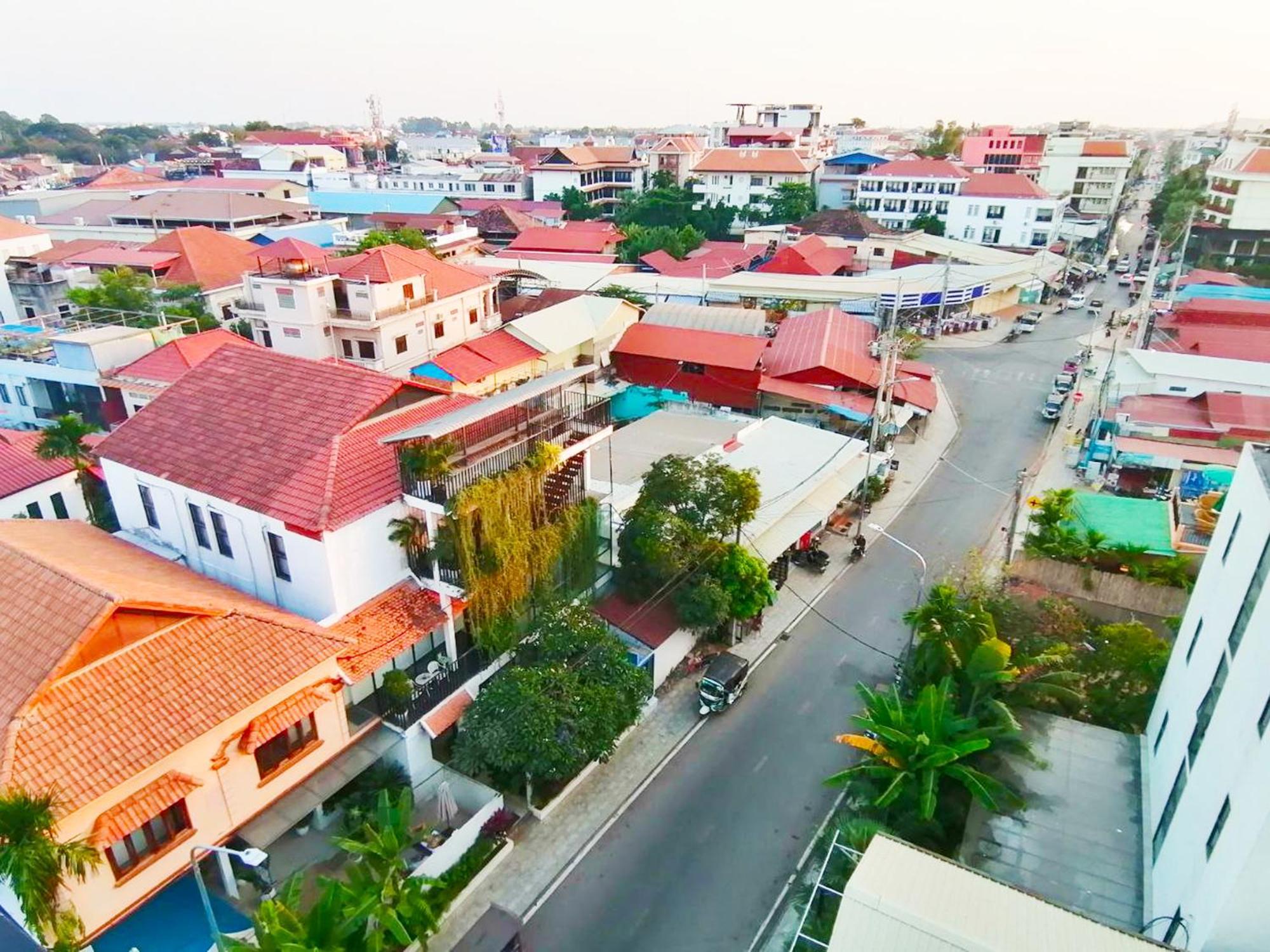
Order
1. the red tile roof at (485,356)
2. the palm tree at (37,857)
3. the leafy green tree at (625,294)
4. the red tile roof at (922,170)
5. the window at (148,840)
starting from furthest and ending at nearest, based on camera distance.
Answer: the red tile roof at (922,170) → the leafy green tree at (625,294) → the red tile roof at (485,356) → the window at (148,840) → the palm tree at (37,857)

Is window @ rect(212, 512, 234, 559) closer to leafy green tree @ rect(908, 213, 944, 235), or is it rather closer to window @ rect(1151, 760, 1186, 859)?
window @ rect(1151, 760, 1186, 859)

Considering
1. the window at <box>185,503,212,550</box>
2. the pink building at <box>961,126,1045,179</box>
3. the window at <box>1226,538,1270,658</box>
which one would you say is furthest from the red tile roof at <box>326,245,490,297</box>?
the pink building at <box>961,126,1045,179</box>

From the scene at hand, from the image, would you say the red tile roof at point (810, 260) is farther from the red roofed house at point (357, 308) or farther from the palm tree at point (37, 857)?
the palm tree at point (37, 857)

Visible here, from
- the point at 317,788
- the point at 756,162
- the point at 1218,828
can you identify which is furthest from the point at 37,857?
the point at 756,162

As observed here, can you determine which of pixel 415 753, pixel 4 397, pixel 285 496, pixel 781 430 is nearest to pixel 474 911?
pixel 415 753

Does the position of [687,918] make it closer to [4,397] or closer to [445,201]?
[4,397]

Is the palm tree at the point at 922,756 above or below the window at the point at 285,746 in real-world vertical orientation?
below

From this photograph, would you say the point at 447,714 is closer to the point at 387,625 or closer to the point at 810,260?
the point at 387,625

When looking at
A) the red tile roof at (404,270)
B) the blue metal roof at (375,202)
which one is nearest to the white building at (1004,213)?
the blue metal roof at (375,202)
